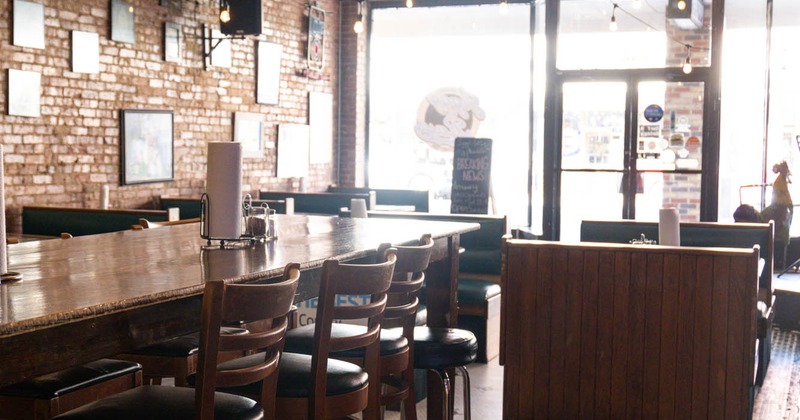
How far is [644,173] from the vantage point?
412 inches

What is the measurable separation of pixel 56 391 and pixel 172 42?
18.8ft

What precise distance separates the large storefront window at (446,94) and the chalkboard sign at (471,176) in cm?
156

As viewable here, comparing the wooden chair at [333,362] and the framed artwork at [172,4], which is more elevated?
the framed artwork at [172,4]

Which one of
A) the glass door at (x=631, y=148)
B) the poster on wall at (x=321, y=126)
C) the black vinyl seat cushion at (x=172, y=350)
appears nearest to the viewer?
the black vinyl seat cushion at (x=172, y=350)

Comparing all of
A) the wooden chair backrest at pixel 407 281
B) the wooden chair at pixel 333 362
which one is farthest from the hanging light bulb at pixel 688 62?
the wooden chair at pixel 333 362

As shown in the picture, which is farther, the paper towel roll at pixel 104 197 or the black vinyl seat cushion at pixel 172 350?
the paper towel roll at pixel 104 197

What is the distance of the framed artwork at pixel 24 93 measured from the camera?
6359 millimetres

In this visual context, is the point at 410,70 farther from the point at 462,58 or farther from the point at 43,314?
the point at 43,314

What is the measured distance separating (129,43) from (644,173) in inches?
226

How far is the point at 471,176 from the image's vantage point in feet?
30.2

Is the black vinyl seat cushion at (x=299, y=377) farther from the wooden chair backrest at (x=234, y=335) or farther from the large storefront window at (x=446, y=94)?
the large storefront window at (x=446, y=94)

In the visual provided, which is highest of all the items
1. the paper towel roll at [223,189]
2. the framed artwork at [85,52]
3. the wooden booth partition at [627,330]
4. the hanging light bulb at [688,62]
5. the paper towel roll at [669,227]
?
the hanging light bulb at [688,62]

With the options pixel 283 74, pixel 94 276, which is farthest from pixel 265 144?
pixel 94 276

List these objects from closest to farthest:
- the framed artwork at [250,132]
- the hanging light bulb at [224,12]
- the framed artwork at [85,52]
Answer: the framed artwork at [85,52] < the hanging light bulb at [224,12] < the framed artwork at [250,132]
